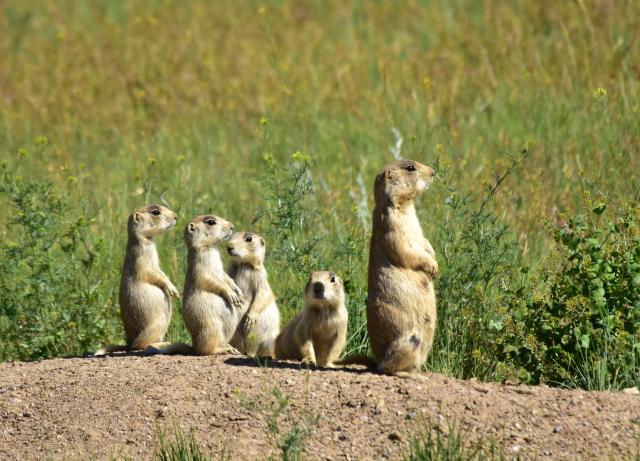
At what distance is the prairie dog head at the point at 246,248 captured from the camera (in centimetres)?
762

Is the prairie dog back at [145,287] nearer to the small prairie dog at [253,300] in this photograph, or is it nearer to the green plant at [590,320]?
the small prairie dog at [253,300]

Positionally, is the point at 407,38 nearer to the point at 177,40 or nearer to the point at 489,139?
the point at 177,40

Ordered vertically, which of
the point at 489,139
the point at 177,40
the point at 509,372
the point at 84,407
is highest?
the point at 177,40

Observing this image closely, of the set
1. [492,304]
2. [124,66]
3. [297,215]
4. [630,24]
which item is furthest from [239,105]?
[492,304]

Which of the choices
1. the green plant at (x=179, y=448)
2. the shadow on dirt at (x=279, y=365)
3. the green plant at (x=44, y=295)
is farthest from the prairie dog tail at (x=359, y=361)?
the green plant at (x=44, y=295)

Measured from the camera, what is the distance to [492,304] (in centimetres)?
707

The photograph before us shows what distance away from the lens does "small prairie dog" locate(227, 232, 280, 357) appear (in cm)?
753

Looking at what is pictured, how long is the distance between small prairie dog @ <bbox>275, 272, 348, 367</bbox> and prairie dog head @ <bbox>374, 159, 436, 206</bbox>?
2.15 feet

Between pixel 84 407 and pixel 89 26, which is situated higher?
pixel 89 26

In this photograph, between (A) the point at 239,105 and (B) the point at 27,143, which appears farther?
(A) the point at 239,105

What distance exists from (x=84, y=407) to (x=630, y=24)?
8451mm

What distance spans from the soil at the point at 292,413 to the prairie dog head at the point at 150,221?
1.20 metres

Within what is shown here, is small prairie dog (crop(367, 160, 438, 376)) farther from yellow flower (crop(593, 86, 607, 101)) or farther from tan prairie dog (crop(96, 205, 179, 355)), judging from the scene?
yellow flower (crop(593, 86, 607, 101))

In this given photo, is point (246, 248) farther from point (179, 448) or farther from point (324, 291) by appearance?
point (179, 448)
